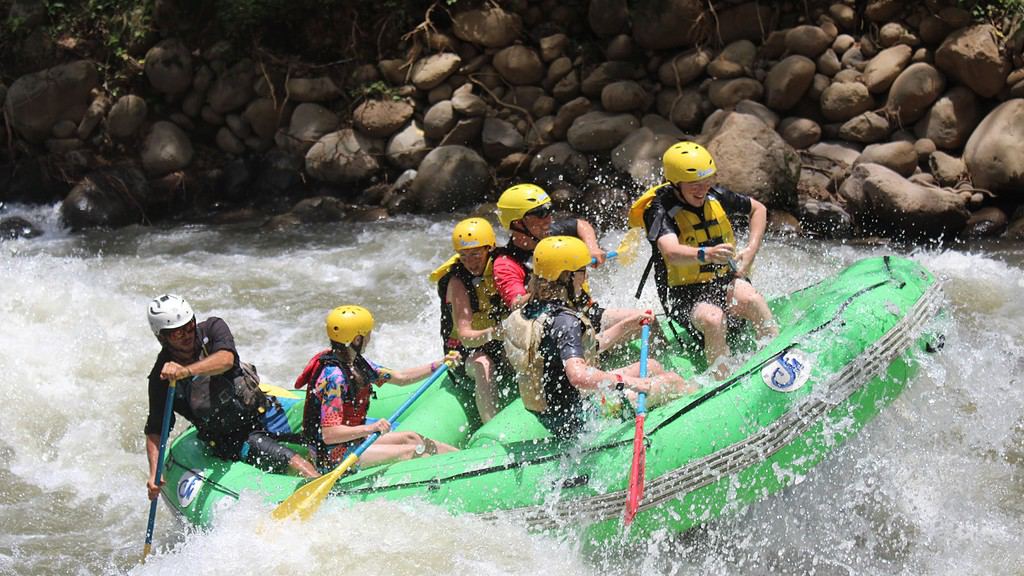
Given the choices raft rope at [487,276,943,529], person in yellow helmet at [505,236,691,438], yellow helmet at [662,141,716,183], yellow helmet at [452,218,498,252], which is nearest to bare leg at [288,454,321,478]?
raft rope at [487,276,943,529]

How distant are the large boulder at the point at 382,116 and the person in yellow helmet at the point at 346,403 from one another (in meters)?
6.15

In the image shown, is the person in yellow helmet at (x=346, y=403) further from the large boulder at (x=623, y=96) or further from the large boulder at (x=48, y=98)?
the large boulder at (x=48, y=98)

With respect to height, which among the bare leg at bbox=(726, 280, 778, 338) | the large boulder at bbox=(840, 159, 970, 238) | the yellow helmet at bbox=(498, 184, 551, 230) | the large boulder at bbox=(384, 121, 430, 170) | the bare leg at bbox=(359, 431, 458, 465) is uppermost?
the yellow helmet at bbox=(498, 184, 551, 230)

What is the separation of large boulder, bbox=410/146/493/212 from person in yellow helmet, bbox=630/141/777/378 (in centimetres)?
499

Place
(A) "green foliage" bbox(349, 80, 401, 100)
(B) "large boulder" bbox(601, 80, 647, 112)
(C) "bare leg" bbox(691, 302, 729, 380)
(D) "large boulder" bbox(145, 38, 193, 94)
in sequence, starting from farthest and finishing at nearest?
1. (D) "large boulder" bbox(145, 38, 193, 94)
2. (A) "green foliage" bbox(349, 80, 401, 100)
3. (B) "large boulder" bbox(601, 80, 647, 112)
4. (C) "bare leg" bbox(691, 302, 729, 380)

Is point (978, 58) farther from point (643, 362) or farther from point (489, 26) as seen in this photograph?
point (643, 362)

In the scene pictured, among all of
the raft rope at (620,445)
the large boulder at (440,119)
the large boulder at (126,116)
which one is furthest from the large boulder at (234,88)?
the raft rope at (620,445)

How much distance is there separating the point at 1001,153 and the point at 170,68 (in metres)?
8.19

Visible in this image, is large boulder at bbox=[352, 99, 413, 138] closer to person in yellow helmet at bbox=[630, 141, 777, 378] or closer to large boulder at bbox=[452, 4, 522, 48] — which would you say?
large boulder at bbox=[452, 4, 522, 48]

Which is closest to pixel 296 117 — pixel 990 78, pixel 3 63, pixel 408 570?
pixel 3 63

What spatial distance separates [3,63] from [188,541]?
907 cm

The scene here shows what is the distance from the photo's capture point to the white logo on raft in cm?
472

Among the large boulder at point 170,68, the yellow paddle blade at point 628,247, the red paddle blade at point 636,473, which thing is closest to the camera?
the red paddle blade at point 636,473

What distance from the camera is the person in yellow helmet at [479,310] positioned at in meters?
5.49
